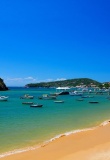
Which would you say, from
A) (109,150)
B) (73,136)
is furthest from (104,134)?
(109,150)

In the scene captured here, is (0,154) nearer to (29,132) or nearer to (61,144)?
(61,144)

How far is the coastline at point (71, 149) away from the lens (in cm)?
1611

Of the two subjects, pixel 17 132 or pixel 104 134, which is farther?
pixel 17 132

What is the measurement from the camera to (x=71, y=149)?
18938mm

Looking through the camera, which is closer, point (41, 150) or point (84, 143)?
point (41, 150)

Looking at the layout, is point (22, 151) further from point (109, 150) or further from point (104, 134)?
point (104, 134)

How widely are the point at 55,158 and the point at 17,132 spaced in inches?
455

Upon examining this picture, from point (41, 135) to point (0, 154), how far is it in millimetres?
7451

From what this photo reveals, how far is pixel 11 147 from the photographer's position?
21.1m

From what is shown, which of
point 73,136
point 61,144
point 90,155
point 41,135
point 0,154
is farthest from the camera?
point 41,135

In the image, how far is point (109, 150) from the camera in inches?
623

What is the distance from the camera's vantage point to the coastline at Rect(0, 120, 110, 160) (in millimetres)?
16109

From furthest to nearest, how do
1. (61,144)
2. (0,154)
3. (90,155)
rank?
(61,144) < (0,154) < (90,155)

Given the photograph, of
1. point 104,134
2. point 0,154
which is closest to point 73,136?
point 104,134
